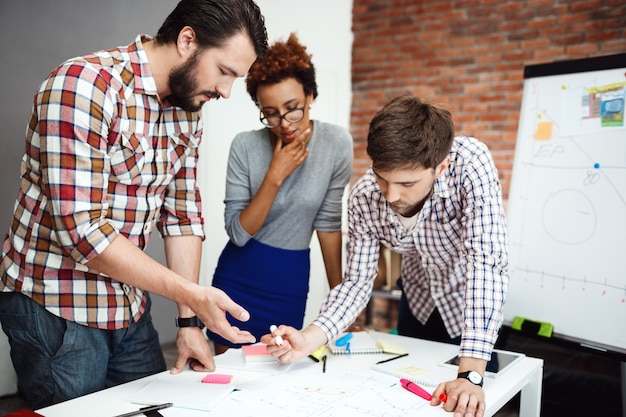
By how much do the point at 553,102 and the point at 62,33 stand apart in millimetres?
2248

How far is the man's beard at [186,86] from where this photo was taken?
127 cm

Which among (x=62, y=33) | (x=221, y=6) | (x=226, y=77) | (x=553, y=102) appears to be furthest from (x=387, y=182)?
(x=62, y=33)

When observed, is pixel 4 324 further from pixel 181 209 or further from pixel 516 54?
pixel 516 54

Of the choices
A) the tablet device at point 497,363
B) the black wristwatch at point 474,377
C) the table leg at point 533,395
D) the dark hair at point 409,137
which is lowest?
the table leg at point 533,395

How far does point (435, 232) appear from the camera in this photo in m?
1.58

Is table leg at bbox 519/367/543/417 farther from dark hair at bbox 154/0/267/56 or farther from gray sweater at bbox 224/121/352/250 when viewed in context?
dark hair at bbox 154/0/267/56

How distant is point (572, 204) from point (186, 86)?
60.1 inches

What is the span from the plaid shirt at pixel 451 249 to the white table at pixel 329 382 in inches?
3.9

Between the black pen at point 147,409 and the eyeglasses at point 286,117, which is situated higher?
the eyeglasses at point 286,117

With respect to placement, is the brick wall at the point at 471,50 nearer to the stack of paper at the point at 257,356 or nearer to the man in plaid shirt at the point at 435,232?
the man in plaid shirt at the point at 435,232

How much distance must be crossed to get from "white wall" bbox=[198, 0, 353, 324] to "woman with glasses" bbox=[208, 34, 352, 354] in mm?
1285

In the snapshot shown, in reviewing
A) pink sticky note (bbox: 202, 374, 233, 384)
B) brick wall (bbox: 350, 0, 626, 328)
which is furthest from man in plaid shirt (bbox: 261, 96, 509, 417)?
brick wall (bbox: 350, 0, 626, 328)

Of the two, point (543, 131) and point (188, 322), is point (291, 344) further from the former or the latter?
point (543, 131)

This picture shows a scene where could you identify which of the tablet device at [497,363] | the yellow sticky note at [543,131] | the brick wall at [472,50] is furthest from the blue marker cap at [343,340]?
A: the brick wall at [472,50]
